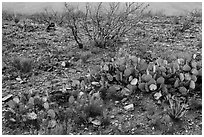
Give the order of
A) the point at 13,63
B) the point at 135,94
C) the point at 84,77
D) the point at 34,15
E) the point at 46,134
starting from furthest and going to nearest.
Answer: the point at 34,15 → the point at 13,63 → the point at 84,77 → the point at 135,94 → the point at 46,134

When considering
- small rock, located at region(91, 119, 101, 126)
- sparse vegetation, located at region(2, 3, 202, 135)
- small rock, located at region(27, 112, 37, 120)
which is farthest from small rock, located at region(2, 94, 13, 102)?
small rock, located at region(91, 119, 101, 126)

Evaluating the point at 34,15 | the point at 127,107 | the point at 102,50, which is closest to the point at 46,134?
the point at 127,107

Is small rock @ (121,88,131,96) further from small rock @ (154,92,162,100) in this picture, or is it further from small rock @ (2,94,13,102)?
small rock @ (2,94,13,102)

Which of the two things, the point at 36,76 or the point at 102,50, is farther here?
the point at 102,50

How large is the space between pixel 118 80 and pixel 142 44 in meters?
2.29

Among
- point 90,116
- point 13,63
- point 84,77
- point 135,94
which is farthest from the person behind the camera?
point 13,63

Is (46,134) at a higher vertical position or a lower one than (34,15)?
lower

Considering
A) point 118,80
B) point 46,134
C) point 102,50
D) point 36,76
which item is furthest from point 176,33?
point 46,134

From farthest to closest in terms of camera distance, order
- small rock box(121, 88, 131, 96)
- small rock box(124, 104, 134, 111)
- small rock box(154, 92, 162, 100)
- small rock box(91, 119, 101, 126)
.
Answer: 1. small rock box(121, 88, 131, 96)
2. small rock box(154, 92, 162, 100)
3. small rock box(124, 104, 134, 111)
4. small rock box(91, 119, 101, 126)

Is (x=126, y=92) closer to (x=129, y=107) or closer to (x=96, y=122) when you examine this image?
(x=129, y=107)

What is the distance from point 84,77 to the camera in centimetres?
532

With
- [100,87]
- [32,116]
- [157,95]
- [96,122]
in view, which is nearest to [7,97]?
[32,116]

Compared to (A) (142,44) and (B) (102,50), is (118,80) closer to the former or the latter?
(B) (102,50)

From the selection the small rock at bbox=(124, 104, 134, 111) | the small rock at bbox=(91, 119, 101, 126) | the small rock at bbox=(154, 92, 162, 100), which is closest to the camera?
the small rock at bbox=(91, 119, 101, 126)
